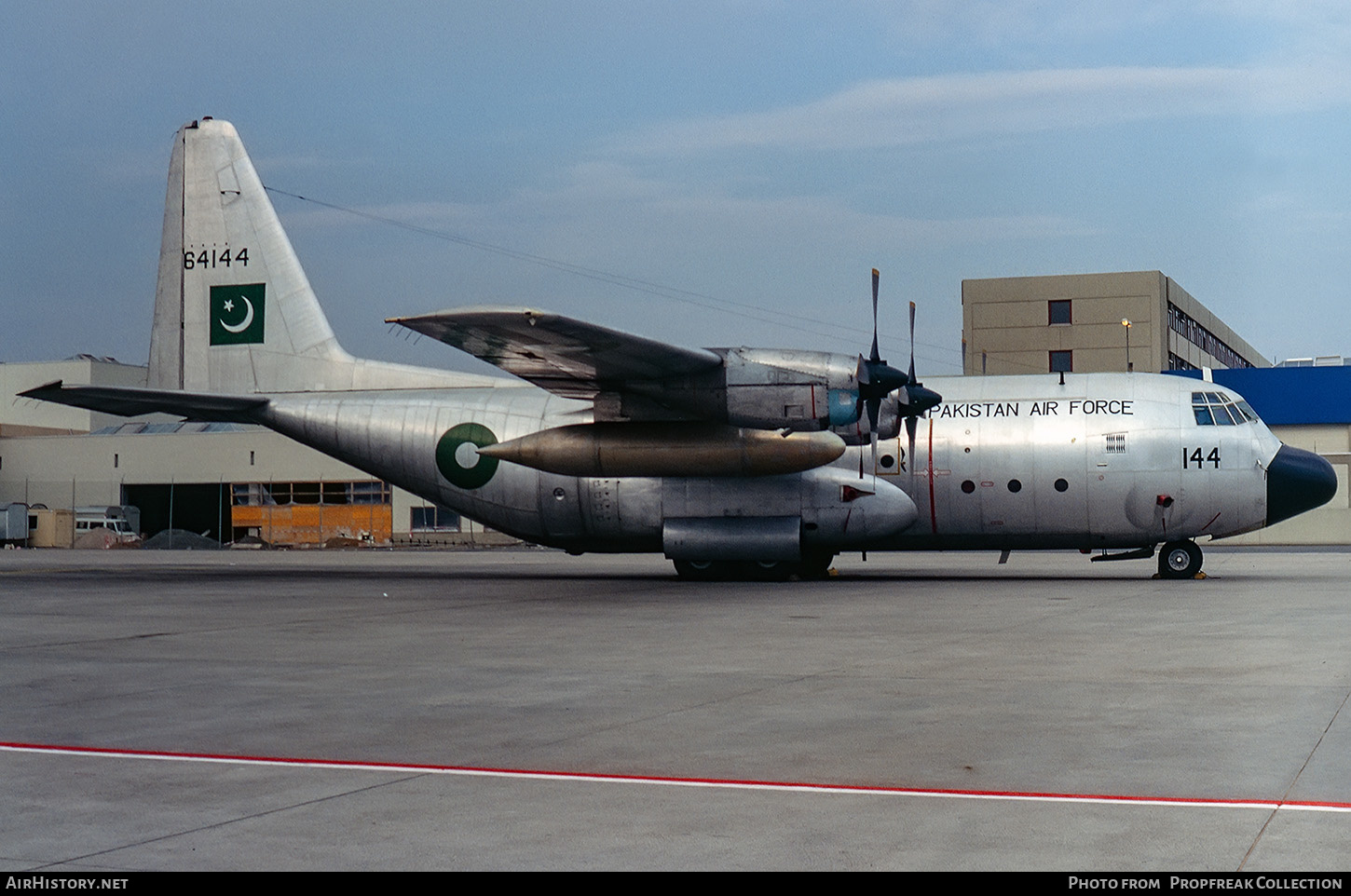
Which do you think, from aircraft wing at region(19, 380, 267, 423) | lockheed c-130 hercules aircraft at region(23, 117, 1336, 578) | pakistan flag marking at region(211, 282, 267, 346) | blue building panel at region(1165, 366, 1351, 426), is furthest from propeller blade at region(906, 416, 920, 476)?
blue building panel at region(1165, 366, 1351, 426)

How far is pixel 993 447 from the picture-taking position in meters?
25.7

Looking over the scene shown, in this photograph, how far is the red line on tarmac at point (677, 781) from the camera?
6551 mm

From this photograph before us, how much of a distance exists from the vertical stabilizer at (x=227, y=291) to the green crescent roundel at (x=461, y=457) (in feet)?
11.4

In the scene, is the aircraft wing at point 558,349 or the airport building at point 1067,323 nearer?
the aircraft wing at point 558,349

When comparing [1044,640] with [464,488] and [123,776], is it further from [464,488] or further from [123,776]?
[464,488]

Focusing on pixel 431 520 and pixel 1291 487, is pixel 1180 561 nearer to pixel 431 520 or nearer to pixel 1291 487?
pixel 1291 487

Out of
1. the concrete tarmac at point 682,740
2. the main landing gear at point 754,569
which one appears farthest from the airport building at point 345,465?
the concrete tarmac at point 682,740

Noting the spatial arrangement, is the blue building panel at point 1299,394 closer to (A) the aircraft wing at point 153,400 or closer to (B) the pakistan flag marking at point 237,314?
(B) the pakistan flag marking at point 237,314

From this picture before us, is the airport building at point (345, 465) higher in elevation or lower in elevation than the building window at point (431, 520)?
higher

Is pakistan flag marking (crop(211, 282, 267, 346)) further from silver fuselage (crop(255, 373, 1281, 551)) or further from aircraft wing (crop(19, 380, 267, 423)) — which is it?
silver fuselage (crop(255, 373, 1281, 551))

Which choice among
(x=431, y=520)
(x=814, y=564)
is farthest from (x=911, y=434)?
(x=431, y=520)

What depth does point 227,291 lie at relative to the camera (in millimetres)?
29953

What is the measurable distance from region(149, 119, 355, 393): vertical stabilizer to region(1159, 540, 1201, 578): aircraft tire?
17915 millimetres

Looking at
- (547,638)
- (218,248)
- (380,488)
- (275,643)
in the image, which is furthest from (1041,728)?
(380,488)
